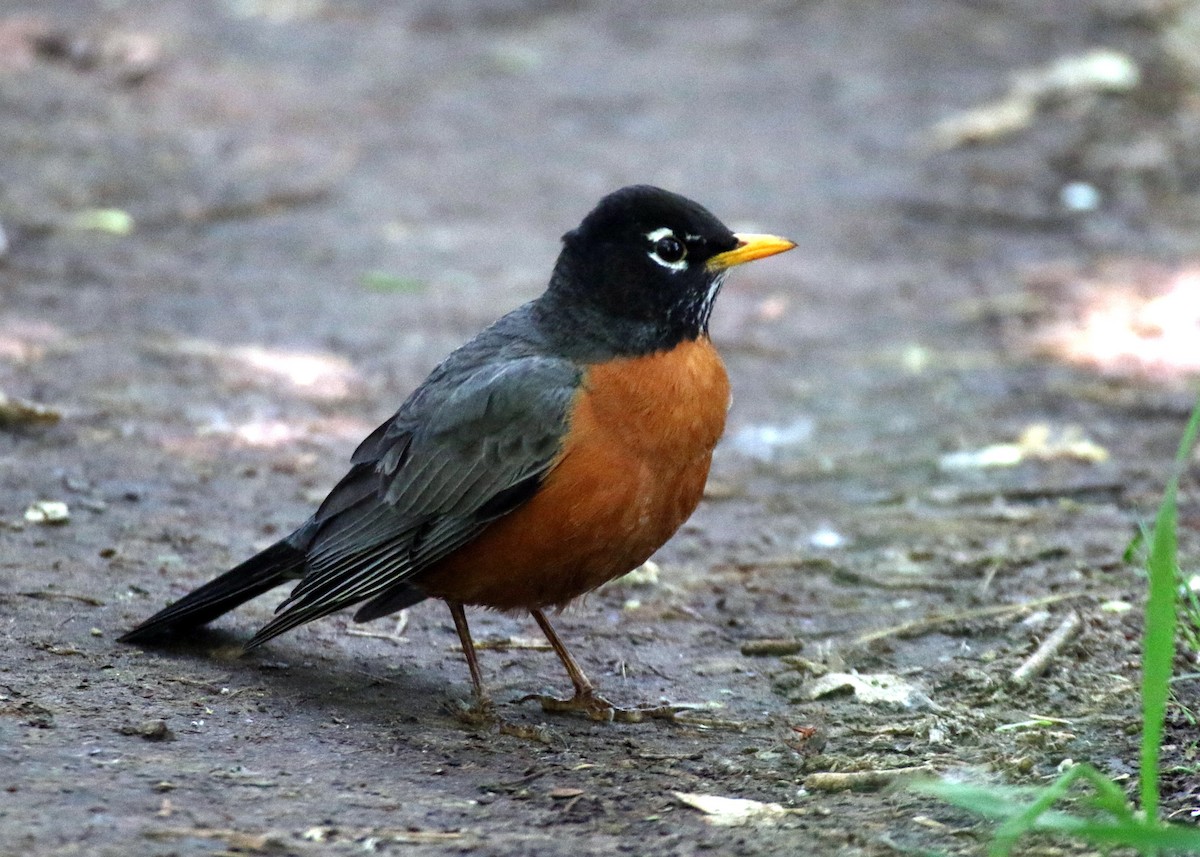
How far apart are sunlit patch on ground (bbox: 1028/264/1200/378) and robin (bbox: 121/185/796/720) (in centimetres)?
412

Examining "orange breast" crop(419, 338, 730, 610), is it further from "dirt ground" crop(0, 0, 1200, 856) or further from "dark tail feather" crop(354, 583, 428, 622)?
"dirt ground" crop(0, 0, 1200, 856)

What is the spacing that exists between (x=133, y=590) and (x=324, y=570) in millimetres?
Answer: 905

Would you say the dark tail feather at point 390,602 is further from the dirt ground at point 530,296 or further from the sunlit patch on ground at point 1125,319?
the sunlit patch on ground at point 1125,319

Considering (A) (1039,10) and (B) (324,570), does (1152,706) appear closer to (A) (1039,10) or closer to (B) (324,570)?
(B) (324,570)

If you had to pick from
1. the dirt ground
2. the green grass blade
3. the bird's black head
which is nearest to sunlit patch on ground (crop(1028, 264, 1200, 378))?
the dirt ground

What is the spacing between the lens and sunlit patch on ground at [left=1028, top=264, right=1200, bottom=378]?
8414 millimetres

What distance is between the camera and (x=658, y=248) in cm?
503

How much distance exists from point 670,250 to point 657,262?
0.07 metres

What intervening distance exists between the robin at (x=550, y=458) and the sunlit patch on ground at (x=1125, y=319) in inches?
162

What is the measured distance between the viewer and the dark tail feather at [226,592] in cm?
476

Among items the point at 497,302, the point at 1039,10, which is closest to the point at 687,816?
A: the point at 497,302

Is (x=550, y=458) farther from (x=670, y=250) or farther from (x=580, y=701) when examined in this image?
(x=670, y=250)

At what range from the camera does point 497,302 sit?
9227mm

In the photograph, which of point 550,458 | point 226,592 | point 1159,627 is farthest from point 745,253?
point 1159,627
